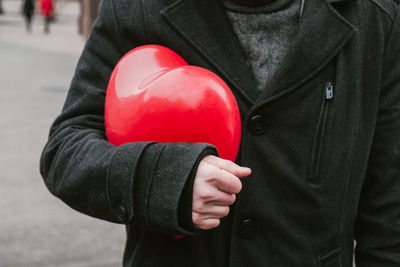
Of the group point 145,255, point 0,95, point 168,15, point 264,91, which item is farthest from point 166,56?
point 0,95

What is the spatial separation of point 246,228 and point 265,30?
0.53 metres

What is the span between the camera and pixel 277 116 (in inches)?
58.9

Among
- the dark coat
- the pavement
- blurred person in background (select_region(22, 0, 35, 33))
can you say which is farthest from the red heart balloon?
blurred person in background (select_region(22, 0, 35, 33))

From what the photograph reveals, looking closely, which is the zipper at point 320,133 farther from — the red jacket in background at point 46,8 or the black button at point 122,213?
the red jacket in background at point 46,8

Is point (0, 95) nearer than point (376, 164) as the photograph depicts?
No

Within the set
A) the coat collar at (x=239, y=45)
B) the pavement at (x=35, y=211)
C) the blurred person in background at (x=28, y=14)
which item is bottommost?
the blurred person in background at (x=28, y=14)

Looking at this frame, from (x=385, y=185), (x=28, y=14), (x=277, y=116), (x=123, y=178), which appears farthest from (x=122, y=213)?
(x=28, y=14)

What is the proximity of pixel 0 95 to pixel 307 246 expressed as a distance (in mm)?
8330

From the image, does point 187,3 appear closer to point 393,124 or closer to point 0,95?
point 393,124

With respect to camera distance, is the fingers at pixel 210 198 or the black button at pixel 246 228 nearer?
the fingers at pixel 210 198

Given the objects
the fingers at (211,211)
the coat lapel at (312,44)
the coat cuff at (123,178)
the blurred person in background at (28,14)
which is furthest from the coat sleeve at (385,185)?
the blurred person in background at (28,14)

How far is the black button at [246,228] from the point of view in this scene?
59.7 inches

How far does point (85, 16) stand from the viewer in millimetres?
18156

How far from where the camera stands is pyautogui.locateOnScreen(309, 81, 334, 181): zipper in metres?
1.51
